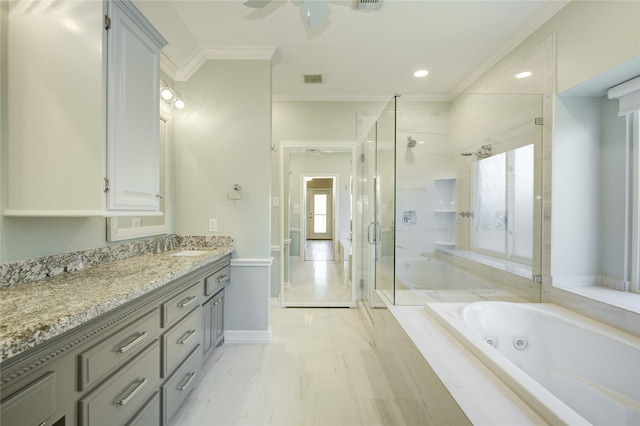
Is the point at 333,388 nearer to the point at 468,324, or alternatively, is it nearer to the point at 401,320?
the point at 401,320

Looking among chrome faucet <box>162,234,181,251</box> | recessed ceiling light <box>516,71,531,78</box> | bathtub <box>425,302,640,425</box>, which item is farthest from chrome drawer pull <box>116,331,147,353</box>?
recessed ceiling light <box>516,71,531,78</box>

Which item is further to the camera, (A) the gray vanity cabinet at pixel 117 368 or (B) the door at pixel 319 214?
(B) the door at pixel 319 214

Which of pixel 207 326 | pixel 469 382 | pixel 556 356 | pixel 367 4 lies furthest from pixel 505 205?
pixel 207 326

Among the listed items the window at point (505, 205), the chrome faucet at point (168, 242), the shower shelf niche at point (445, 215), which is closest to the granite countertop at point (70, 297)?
the chrome faucet at point (168, 242)

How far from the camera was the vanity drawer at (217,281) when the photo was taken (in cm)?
190

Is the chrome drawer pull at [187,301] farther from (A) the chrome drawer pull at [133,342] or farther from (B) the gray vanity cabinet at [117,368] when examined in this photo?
(A) the chrome drawer pull at [133,342]

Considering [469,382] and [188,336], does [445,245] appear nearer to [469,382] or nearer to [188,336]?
[469,382]

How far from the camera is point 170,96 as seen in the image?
2.08 meters

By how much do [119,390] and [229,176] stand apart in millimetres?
1714

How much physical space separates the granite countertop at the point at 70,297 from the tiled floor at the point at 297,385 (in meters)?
0.89

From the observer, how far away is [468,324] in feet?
4.94

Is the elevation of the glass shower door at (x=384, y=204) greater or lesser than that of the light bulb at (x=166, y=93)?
lesser

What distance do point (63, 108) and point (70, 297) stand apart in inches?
32.2

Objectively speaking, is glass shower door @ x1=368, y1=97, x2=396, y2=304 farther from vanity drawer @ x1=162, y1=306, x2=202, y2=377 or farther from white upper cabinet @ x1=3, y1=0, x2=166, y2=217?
white upper cabinet @ x1=3, y1=0, x2=166, y2=217
